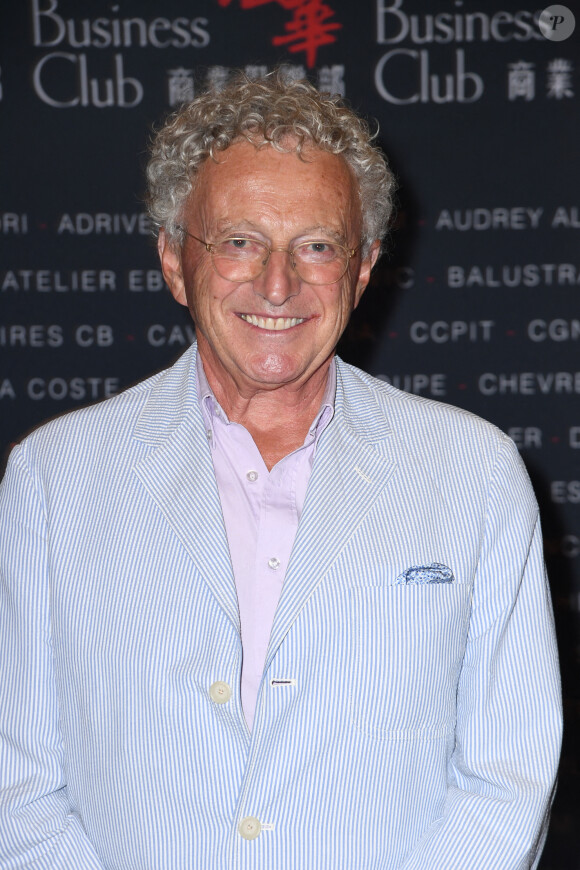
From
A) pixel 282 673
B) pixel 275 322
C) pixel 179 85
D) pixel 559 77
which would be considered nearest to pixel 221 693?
pixel 282 673

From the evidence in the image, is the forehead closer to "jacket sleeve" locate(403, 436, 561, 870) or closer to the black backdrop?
"jacket sleeve" locate(403, 436, 561, 870)

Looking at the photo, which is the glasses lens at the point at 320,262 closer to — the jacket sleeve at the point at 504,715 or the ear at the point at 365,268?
the ear at the point at 365,268

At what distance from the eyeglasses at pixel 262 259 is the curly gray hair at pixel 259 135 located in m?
0.12

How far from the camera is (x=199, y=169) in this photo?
1.37 meters

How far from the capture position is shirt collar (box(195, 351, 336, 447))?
4.56 feet

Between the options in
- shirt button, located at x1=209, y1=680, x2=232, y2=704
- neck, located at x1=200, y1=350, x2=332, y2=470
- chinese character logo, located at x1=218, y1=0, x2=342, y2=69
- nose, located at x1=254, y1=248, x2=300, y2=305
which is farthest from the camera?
chinese character logo, located at x1=218, y1=0, x2=342, y2=69

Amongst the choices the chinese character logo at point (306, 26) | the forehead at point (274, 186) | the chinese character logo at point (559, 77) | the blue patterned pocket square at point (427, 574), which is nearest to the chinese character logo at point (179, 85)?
the chinese character logo at point (306, 26)

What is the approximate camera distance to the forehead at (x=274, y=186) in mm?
1304

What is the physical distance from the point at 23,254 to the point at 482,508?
6.29ft

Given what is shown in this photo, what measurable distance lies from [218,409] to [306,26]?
1700mm

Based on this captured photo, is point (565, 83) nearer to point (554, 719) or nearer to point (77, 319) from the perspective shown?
point (77, 319)

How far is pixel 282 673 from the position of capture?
1.18 meters

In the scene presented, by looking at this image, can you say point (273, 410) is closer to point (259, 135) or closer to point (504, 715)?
point (259, 135)

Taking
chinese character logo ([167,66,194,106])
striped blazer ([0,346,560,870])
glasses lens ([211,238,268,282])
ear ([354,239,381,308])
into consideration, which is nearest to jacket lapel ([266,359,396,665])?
striped blazer ([0,346,560,870])
